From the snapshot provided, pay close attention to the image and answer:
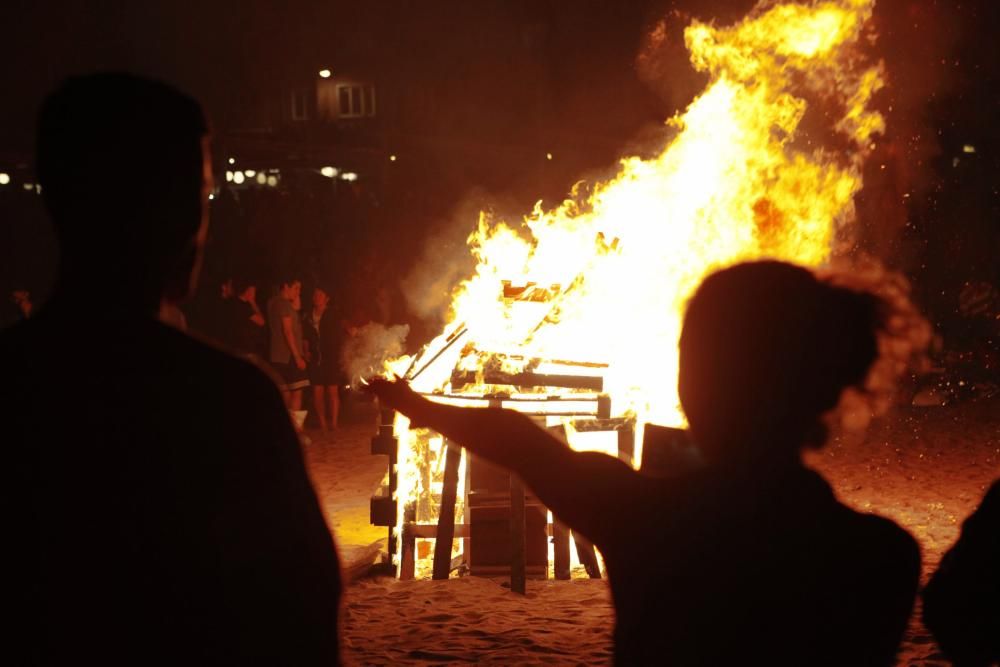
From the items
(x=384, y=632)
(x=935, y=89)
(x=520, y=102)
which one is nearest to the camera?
(x=384, y=632)

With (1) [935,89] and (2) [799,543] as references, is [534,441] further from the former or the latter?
(1) [935,89]

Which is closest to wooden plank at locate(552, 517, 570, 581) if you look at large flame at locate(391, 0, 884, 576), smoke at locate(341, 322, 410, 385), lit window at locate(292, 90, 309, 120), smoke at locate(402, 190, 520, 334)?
large flame at locate(391, 0, 884, 576)

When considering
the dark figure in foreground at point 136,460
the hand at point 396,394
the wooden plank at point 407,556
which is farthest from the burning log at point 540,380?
the dark figure in foreground at point 136,460

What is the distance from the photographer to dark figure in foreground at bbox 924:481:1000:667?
184 centimetres

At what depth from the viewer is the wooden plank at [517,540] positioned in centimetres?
705

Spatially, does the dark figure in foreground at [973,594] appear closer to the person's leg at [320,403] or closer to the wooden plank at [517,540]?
the wooden plank at [517,540]

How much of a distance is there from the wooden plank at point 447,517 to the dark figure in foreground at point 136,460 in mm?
5809

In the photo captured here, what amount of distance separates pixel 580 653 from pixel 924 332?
430 centimetres

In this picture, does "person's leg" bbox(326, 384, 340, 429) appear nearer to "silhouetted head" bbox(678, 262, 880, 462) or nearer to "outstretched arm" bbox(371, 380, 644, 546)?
"outstretched arm" bbox(371, 380, 644, 546)

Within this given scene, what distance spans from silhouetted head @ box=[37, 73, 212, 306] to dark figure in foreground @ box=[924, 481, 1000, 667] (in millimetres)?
1662

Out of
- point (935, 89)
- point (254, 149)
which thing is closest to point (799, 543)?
point (935, 89)

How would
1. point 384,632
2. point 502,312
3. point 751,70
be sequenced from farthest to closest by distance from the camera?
point 751,70 → point 502,312 → point 384,632

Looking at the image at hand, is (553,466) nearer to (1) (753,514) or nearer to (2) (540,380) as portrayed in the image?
(1) (753,514)

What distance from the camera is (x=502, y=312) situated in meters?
8.34
